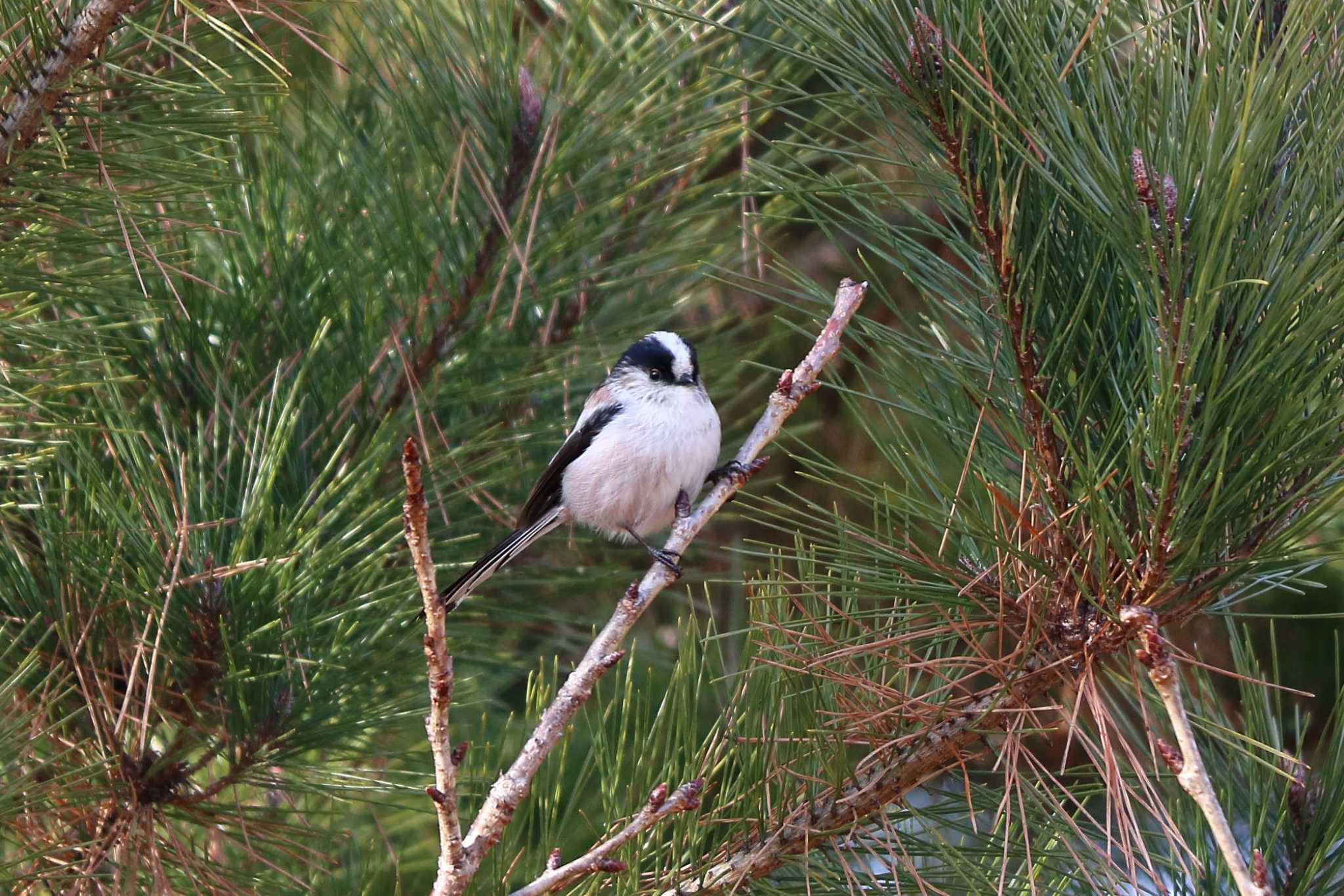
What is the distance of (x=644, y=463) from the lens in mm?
2709

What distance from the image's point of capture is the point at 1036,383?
1268mm

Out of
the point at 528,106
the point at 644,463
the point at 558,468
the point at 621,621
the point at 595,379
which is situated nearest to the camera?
the point at 621,621

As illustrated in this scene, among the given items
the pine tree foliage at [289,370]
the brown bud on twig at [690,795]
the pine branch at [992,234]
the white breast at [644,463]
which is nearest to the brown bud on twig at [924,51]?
the pine branch at [992,234]

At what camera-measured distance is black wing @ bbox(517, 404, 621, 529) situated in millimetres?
2326

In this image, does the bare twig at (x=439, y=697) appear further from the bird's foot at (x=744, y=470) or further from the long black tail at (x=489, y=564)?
the long black tail at (x=489, y=564)

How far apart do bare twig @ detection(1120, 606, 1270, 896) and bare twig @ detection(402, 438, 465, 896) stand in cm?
64

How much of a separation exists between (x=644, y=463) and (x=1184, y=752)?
5.93ft

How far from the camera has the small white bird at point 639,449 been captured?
2.59m

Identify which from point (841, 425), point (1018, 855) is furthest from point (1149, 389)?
point (841, 425)

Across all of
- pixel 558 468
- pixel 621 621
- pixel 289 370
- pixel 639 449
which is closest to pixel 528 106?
pixel 289 370

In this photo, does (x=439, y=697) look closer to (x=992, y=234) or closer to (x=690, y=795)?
(x=690, y=795)

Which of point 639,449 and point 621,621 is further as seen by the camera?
point 639,449

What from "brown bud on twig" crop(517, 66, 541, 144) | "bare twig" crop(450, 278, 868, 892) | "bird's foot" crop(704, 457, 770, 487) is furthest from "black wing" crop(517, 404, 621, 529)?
"brown bud on twig" crop(517, 66, 541, 144)

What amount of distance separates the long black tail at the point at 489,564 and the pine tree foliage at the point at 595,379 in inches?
1.6
